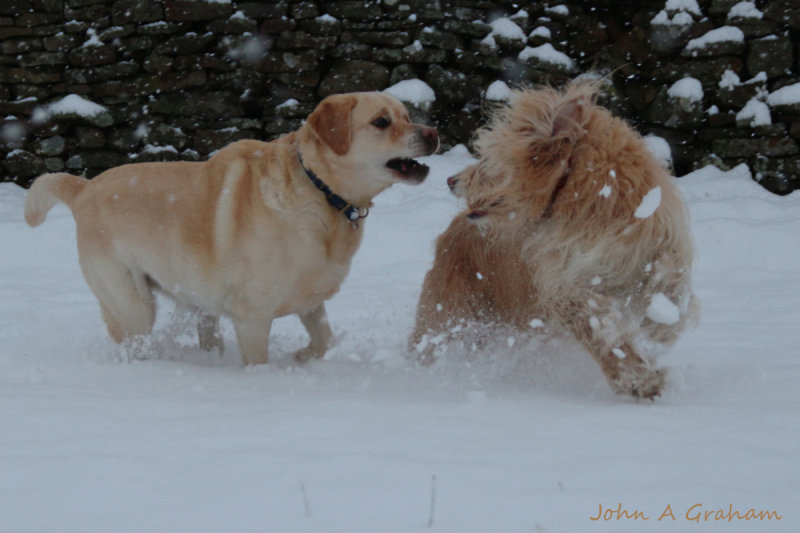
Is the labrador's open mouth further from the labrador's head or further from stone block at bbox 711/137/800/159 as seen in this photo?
stone block at bbox 711/137/800/159

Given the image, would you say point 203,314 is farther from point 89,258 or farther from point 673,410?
point 673,410

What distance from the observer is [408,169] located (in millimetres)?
3535

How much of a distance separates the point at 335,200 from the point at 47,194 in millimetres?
1636

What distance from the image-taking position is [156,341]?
390cm

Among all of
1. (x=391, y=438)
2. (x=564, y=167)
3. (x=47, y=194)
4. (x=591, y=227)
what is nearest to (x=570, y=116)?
(x=564, y=167)

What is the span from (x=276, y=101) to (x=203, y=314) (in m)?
4.93

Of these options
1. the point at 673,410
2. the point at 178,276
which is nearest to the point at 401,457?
the point at 673,410

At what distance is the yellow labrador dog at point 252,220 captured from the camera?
3418mm

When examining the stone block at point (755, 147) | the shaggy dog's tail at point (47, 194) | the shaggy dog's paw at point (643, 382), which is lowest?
the stone block at point (755, 147)

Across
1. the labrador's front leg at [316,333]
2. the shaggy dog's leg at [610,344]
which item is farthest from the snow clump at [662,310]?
the labrador's front leg at [316,333]

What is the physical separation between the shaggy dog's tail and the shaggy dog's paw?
2973mm

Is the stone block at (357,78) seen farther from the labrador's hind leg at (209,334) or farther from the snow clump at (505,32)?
the labrador's hind leg at (209,334)

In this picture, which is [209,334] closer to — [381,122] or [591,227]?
[381,122]

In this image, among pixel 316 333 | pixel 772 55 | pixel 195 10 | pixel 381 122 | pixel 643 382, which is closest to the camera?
pixel 643 382
